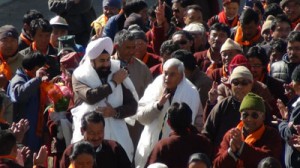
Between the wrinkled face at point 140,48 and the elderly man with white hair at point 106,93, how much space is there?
1.67 metres

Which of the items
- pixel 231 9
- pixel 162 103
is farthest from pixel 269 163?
pixel 231 9

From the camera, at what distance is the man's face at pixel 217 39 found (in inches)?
688

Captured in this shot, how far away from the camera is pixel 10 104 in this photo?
16.3 meters

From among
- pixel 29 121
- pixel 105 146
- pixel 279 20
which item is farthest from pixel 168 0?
pixel 105 146

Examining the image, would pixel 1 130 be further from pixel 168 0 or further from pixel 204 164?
pixel 168 0

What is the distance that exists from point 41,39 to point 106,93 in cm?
283

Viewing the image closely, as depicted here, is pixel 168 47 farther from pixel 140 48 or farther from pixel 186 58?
pixel 140 48

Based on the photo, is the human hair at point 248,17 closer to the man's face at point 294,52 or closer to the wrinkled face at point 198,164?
the man's face at point 294,52

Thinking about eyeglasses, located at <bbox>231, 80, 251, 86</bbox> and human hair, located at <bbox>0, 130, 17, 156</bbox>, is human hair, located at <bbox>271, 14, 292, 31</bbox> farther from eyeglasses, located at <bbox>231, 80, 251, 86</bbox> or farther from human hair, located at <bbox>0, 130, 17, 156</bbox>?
human hair, located at <bbox>0, 130, 17, 156</bbox>

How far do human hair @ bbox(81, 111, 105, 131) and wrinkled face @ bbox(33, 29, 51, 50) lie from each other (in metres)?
3.77

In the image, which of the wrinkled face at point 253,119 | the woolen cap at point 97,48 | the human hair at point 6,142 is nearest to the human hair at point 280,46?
the woolen cap at point 97,48

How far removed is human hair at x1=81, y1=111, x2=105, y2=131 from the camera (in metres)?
14.5

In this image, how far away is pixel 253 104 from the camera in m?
14.5

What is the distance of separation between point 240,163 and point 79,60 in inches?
142
